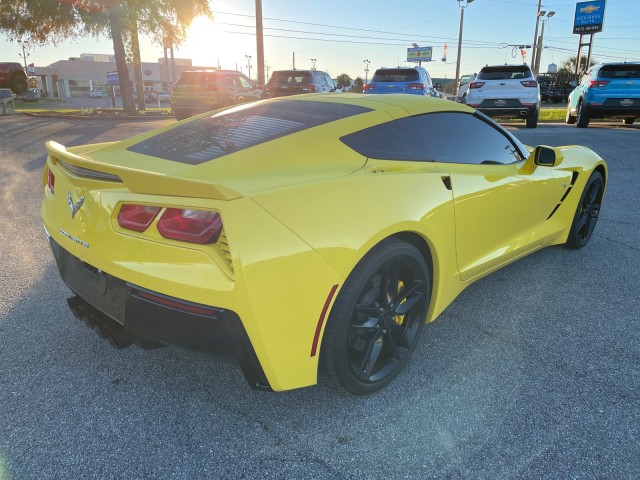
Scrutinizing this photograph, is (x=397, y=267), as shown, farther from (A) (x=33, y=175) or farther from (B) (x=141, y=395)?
(A) (x=33, y=175)

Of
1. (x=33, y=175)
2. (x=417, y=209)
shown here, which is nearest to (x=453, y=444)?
(x=417, y=209)

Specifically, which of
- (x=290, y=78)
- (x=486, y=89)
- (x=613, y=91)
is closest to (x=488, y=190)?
(x=486, y=89)

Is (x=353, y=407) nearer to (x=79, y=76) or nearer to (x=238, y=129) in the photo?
(x=238, y=129)

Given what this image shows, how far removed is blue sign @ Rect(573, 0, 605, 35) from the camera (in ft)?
136

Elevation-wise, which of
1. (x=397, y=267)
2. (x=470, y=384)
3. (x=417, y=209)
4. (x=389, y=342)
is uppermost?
(x=417, y=209)

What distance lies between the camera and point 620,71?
502 inches

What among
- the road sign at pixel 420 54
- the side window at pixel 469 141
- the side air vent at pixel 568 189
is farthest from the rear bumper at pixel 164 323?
the road sign at pixel 420 54

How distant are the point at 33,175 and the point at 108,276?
256 inches

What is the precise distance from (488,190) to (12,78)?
98.1 feet

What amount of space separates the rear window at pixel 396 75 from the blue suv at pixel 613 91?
4.70 m

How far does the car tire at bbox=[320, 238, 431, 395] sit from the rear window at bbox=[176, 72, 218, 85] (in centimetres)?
1443

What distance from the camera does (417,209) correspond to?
2.33m

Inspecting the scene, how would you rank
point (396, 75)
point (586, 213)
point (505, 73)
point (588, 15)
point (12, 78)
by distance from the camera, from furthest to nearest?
point (588, 15) → point (12, 78) → point (396, 75) → point (505, 73) → point (586, 213)

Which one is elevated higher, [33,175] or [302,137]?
[302,137]
